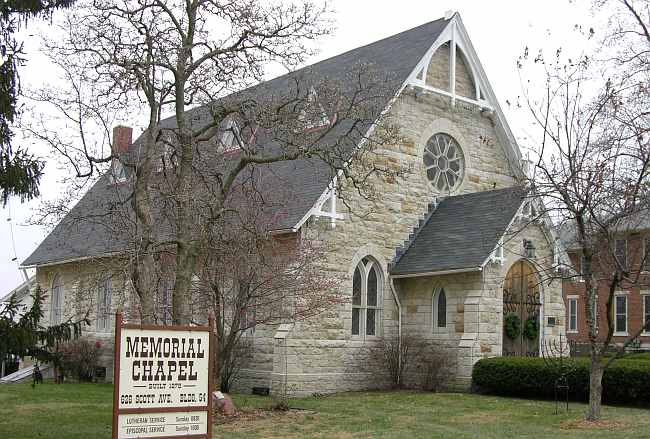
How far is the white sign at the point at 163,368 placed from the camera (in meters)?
11.2

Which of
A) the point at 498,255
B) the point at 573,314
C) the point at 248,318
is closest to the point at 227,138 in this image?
the point at 248,318

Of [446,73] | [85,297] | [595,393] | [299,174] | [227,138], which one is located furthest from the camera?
[85,297]

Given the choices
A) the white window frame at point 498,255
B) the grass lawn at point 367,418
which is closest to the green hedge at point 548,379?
the grass lawn at point 367,418

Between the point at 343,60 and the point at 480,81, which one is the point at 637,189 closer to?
the point at 480,81

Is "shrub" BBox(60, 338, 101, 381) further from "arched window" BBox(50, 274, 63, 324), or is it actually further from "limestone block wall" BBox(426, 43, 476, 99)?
"limestone block wall" BBox(426, 43, 476, 99)

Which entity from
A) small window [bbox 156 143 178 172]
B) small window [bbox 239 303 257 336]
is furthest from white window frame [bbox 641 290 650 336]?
small window [bbox 156 143 178 172]

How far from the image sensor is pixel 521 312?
79.6 feet

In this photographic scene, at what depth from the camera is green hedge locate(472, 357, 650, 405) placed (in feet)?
63.0

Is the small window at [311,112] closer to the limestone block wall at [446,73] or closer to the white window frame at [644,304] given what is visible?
the limestone block wall at [446,73]

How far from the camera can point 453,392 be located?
22328 millimetres

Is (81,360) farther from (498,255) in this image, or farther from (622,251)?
(622,251)

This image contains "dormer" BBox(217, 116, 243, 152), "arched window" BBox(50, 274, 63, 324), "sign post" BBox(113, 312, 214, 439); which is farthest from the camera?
"arched window" BBox(50, 274, 63, 324)

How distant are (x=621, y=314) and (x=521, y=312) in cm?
2619

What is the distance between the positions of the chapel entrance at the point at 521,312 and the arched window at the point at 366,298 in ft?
11.5
